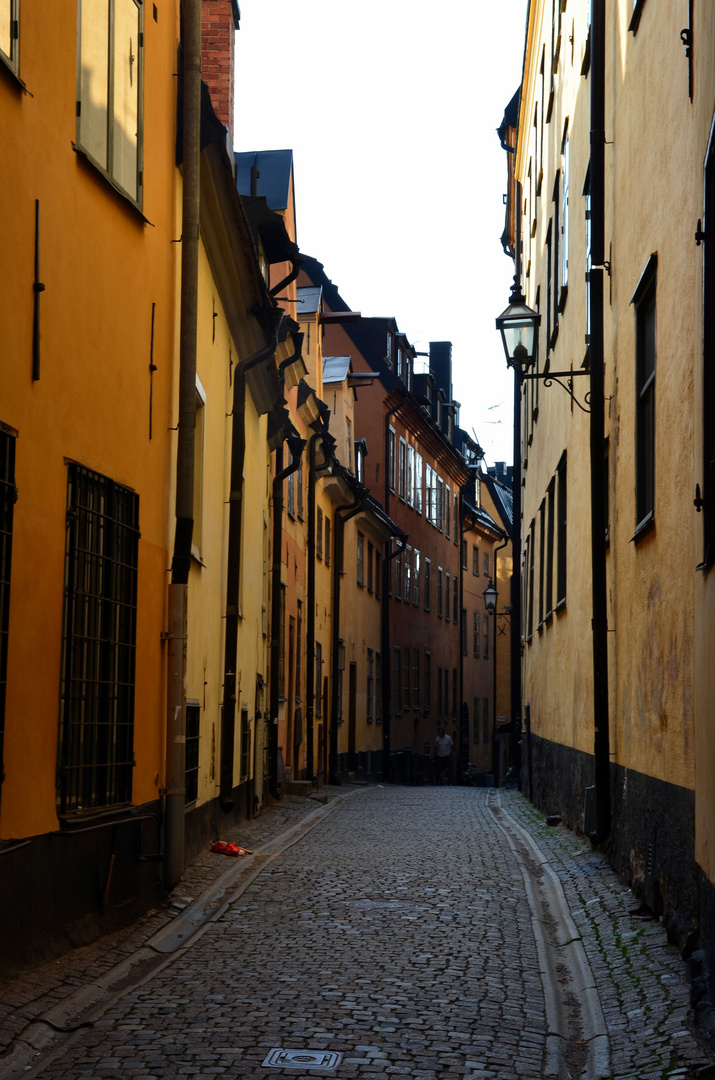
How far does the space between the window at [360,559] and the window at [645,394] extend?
81.7ft

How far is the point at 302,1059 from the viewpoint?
213 inches

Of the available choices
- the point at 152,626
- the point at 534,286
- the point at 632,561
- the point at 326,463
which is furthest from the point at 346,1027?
the point at 326,463

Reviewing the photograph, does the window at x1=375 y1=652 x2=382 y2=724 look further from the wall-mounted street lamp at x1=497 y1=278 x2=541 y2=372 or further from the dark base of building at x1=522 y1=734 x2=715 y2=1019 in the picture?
the wall-mounted street lamp at x1=497 y1=278 x2=541 y2=372

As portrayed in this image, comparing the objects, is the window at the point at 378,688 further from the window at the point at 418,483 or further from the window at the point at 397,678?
the window at the point at 418,483

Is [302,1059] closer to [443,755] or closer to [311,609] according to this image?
[311,609]

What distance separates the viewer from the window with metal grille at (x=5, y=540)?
6.64 meters

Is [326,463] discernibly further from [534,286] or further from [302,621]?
[534,286]

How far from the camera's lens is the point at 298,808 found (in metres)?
19.3

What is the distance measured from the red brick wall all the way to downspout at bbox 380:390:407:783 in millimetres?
24491

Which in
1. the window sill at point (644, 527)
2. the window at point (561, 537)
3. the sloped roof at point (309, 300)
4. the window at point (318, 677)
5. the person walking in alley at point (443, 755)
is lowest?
the person walking in alley at point (443, 755)

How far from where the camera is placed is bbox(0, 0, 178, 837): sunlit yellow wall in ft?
22.6

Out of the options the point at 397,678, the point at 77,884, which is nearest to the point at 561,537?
the point at 77,884

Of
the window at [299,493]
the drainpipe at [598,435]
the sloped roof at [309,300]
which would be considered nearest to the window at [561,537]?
the drainpipe at [598,435]

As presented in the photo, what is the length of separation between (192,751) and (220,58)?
806cm
